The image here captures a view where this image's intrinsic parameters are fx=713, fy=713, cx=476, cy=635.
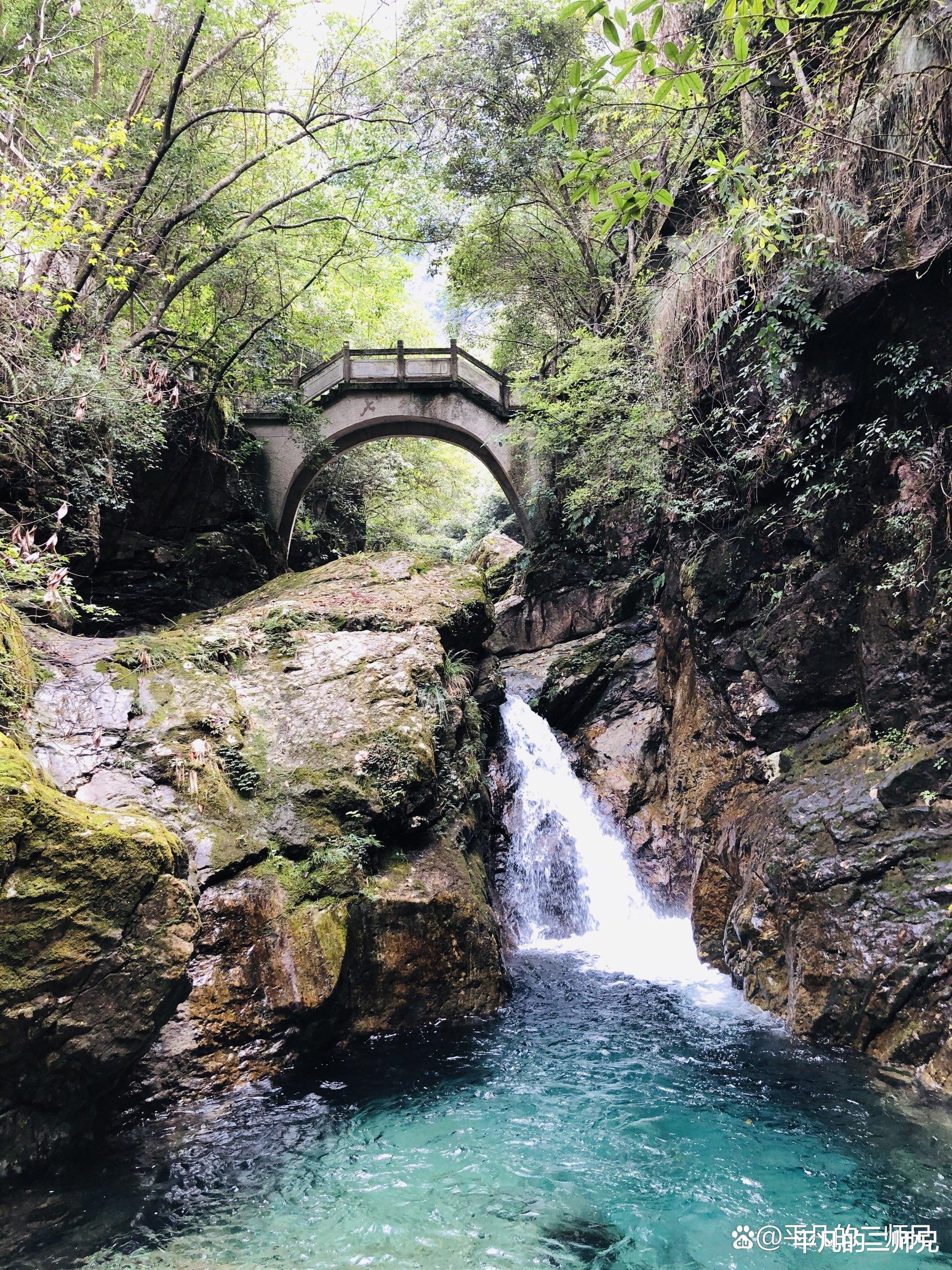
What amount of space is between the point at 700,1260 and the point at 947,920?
120 inches

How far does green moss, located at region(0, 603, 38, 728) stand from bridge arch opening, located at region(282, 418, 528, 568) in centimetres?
1252

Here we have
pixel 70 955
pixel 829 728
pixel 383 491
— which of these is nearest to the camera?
pixel 70 955

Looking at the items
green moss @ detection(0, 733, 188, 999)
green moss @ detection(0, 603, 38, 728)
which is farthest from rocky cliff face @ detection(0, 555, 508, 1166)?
green moss @ detection(0, 603, 38, 728)

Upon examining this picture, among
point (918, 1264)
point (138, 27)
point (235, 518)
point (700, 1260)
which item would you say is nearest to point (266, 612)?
point (700, 1260)

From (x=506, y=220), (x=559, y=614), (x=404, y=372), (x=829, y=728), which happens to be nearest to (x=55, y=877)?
(x=829, y=728)

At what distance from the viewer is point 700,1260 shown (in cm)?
360

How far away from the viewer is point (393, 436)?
1994cm

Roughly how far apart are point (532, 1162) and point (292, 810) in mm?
3211

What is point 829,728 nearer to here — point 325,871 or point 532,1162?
point 532,1162

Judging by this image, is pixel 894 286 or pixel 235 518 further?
pixel 235 518

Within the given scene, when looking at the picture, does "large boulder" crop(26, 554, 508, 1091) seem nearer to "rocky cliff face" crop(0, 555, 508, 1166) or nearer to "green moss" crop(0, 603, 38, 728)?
"rocky cliff face" crop(0, 555, 508, 1166)

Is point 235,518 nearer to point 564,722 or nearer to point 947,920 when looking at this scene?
point 564,722


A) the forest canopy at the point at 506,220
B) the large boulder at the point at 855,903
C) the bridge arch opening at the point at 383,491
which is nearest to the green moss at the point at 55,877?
the forest canopy at the point at 506,220

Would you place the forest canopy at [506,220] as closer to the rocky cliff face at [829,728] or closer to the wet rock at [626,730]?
the rocky cliff face at [829,728]
